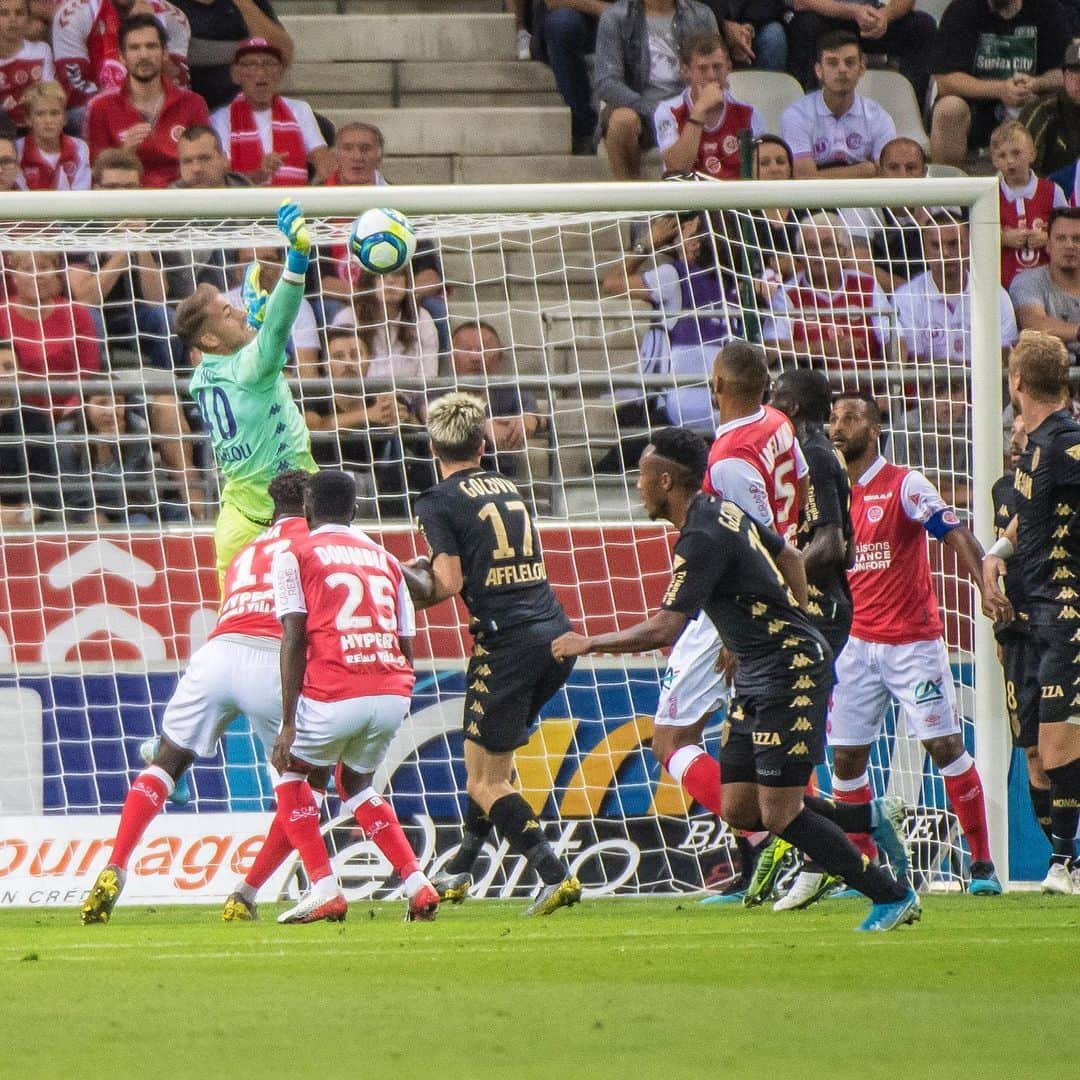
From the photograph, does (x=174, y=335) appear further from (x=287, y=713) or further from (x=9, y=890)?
(x=287, y=713)

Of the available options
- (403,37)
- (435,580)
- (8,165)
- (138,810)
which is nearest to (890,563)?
(435,580)

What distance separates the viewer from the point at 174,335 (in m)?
10.5

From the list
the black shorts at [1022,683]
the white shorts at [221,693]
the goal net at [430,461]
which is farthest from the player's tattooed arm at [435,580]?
the black shorts at [1022,683]

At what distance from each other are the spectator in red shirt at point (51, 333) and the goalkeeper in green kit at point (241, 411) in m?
1.78

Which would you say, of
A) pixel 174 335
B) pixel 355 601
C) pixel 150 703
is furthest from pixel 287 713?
pixel 174 335

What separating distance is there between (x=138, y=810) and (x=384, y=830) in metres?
1.04

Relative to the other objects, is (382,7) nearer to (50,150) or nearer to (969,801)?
(50,150)

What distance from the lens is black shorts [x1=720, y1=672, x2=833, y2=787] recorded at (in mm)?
6418

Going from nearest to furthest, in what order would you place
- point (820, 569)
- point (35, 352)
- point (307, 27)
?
point (820, 569) < point (35, 352) < point (307, 27)

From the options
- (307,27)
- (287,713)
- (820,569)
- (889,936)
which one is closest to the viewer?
(889,936)

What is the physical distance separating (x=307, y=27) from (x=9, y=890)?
24.7 feet

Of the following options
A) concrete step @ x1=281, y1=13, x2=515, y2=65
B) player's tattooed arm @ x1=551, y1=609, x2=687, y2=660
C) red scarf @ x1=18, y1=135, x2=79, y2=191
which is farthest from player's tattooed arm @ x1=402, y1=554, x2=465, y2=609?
concrete step @ x1=281, y1=13, x2=515, y2=65

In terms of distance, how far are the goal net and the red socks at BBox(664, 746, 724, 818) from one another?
1.75 m

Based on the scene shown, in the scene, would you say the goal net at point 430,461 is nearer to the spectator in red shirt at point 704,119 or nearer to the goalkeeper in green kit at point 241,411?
the goalkeeper in green kit at point 241,411
